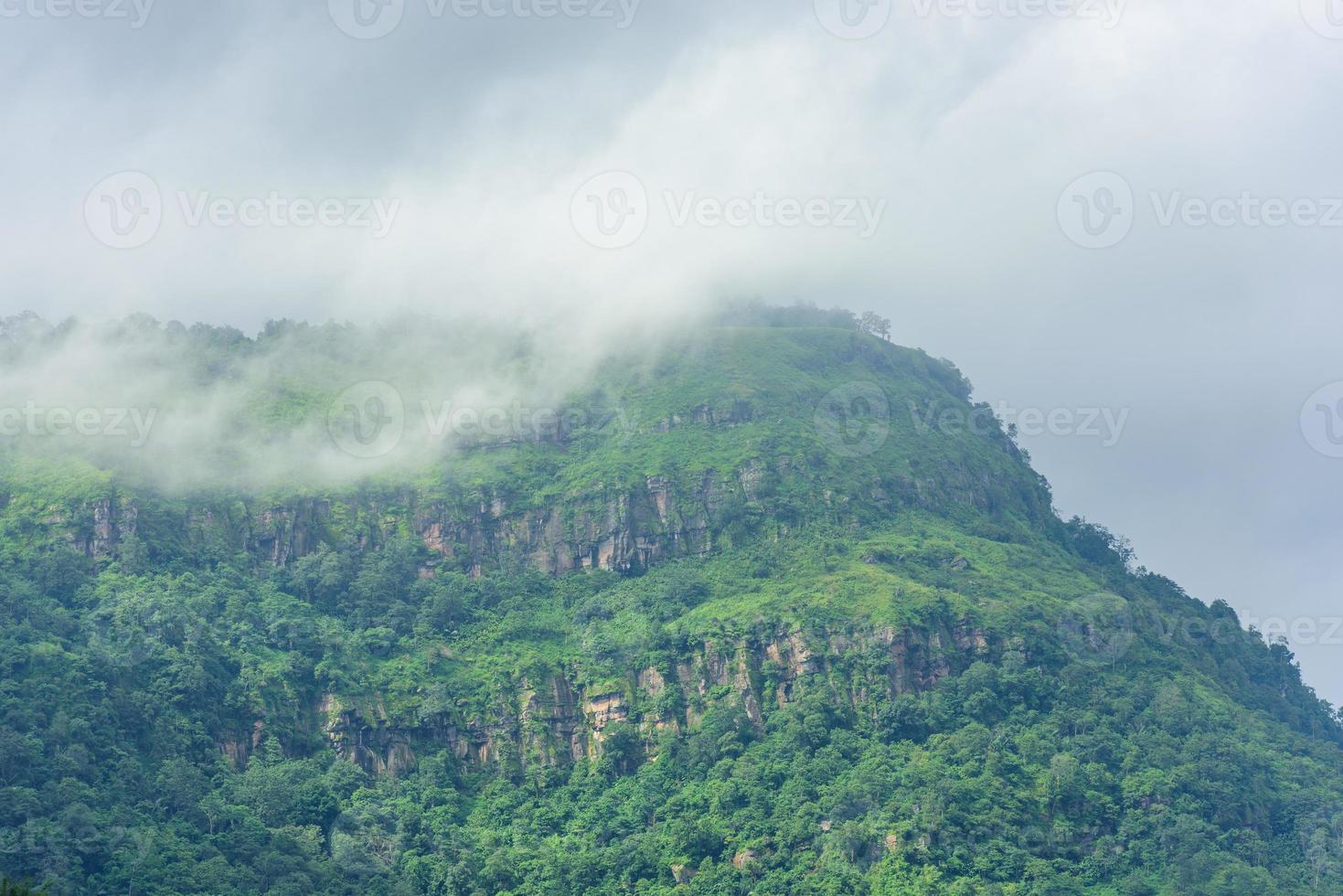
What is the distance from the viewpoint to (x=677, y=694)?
127m

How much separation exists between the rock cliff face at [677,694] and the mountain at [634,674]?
0.85 feet

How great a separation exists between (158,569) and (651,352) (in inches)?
2135

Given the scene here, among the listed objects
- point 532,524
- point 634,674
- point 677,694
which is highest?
point 532,524

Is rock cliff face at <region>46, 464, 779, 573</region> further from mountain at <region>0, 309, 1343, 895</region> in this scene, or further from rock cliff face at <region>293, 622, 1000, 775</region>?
rock cliff face at <region>293, 622, 1000, 775</region>

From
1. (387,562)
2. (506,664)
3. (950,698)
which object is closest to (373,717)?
(506,664)

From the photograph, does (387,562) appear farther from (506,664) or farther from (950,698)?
(950,698)

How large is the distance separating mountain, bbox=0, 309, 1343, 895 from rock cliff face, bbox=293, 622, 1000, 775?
0.26m

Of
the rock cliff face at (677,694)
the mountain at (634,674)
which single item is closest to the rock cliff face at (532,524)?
the mountain at (634,674)

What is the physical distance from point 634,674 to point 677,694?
3956mm

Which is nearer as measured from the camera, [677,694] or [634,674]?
[677,694]

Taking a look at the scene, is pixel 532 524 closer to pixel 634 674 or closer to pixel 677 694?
pixel 634 674

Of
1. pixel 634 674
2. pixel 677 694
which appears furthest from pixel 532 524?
pixel 677 694

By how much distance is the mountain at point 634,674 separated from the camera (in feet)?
360

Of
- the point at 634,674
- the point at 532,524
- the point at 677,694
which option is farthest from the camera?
the point at 532,524
